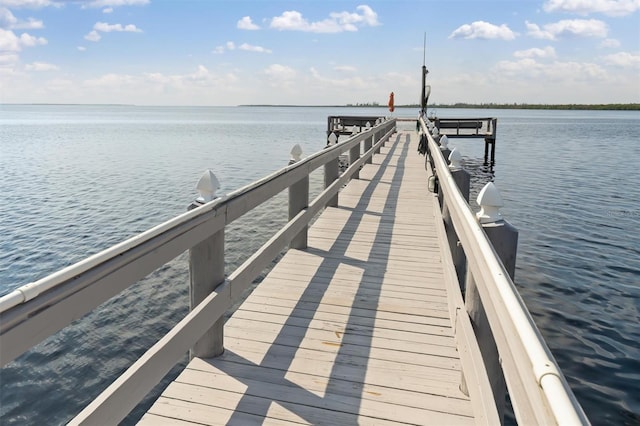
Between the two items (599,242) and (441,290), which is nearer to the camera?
(441,290)

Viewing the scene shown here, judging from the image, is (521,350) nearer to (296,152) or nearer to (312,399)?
(312,399)

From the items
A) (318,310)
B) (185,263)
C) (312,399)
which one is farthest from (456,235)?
(185,263)

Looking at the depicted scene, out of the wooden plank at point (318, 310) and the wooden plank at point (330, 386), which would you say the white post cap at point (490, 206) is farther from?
the wooden plank at point (318, 310)

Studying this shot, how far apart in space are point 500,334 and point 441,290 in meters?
3.25

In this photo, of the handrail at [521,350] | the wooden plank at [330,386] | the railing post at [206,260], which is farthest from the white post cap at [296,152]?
the handrail at [521,350]

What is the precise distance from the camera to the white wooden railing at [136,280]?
1508mm

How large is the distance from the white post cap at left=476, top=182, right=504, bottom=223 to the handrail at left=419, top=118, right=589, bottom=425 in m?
0.48

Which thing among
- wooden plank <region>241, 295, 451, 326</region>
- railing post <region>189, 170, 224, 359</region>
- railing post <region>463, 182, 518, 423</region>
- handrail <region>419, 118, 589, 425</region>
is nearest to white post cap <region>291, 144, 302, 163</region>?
wooden plank <region>241, 295, 451, 326</region>

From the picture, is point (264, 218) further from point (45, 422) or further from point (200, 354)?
point (200, 354)

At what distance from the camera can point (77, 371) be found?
5664 millimetres

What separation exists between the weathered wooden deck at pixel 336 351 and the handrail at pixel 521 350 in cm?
122

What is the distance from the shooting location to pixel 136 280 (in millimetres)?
2117

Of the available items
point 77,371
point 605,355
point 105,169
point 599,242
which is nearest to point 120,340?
point 77,371

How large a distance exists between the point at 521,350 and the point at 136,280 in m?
1.56
